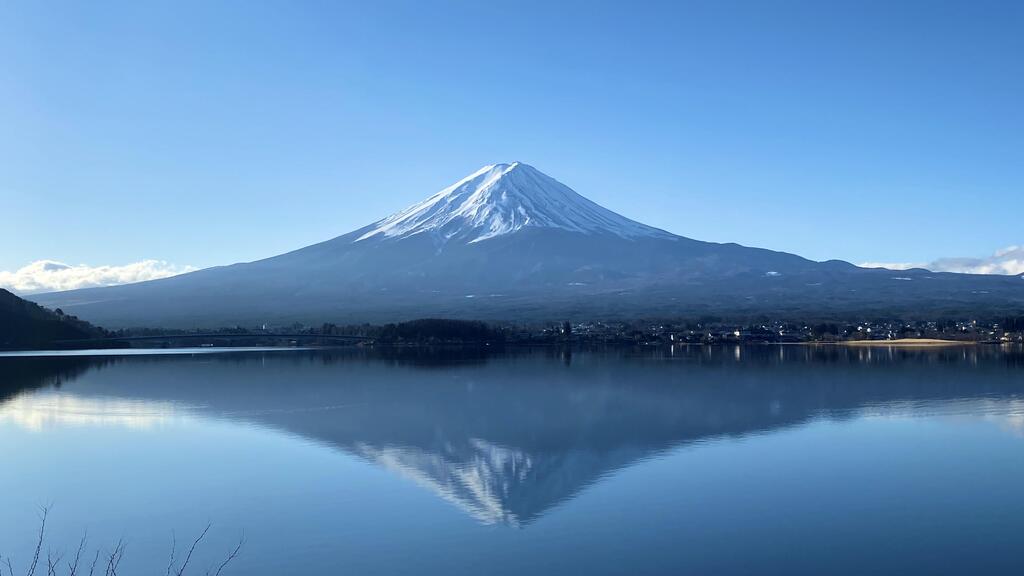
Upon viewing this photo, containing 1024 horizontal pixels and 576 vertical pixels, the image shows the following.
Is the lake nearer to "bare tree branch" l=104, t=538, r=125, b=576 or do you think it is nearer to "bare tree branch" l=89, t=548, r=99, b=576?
"bare tree branch" l=104, t=538, r=125, b=576

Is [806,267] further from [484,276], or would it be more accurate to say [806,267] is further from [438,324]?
[438,324]

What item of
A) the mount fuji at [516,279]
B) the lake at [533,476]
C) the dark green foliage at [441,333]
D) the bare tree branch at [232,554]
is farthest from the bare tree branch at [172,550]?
the mount fuji at [516,279]

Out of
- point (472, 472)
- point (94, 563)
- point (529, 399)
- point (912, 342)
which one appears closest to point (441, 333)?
point (912, 342)

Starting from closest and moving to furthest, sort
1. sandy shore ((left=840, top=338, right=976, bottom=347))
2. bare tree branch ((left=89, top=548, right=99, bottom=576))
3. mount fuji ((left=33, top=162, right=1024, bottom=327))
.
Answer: bare tree branch ((left=89, top=548, right=99, bottom=576)), sandy shore ((left=840, top=338, right=976, bottom=347)), mount fuji ((left=33, top=162, right=1024, bottom=327))

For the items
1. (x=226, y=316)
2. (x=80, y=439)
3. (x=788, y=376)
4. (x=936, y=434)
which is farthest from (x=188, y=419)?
(x=226, y=316)

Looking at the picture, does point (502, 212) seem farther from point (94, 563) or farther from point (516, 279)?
point (94, 563)

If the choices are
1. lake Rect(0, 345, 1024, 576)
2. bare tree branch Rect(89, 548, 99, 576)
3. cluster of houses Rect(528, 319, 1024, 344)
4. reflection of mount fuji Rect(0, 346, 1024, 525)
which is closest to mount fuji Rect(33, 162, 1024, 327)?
cluster of houses Rect(528, 319, 1024, 344)

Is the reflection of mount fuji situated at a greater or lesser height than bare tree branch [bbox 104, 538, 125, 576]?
greater
